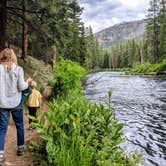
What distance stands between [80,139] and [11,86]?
1.51 metres

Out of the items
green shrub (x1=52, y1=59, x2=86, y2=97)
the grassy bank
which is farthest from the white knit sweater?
green shrub (x1=52, y1=59, x2=86, y2=97)

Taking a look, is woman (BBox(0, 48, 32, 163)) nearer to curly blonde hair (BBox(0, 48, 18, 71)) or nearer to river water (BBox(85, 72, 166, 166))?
curly blonde hair (BBox(0, 48, 18, 71))

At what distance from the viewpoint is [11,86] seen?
562cm

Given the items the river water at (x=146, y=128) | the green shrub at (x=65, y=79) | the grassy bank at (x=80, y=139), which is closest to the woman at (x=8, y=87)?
the grassy bank at (x=80, y=139)

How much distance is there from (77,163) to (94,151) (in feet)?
1.30

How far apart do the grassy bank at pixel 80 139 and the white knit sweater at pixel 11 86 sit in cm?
62

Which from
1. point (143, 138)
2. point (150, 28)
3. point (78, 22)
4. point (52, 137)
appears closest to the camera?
point (52, 137)

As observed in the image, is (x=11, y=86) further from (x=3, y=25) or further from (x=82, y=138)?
(x=3, y=25)

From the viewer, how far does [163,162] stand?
7.59 meters

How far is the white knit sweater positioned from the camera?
5.57 m

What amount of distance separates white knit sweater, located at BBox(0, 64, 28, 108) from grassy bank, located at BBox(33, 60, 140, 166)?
62 centimetres

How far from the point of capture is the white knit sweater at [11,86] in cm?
557

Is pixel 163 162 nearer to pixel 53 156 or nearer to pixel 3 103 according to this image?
pixel 53 156

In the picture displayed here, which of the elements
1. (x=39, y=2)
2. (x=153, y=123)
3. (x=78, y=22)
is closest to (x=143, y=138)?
(x=153, y=123)
